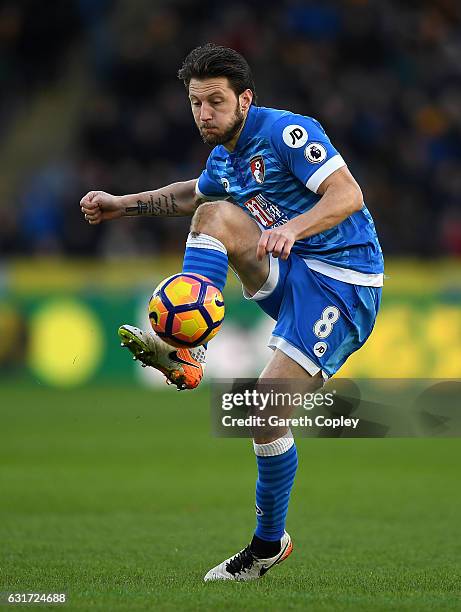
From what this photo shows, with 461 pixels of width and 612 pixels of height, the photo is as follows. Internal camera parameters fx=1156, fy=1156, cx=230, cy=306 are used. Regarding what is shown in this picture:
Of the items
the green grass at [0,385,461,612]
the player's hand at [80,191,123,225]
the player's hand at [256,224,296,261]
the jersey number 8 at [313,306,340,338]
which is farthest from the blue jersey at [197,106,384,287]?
the green grass at [0,385,461,612]

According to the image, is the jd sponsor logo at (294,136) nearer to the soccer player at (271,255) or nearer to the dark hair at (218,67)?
the soccer player at (271,255)

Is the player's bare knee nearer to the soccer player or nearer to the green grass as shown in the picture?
the soccer player

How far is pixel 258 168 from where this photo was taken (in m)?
A: 5.02

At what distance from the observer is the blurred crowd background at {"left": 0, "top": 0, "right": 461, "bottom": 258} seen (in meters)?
15.4

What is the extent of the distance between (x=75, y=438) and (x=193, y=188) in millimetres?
5587

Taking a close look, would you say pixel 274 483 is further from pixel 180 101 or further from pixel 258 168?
pixel 180 101

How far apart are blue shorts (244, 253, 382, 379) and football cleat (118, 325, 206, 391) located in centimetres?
39

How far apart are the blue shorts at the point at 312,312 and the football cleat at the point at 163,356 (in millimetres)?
394

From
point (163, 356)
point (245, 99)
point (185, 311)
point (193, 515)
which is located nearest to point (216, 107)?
point (245, 99)

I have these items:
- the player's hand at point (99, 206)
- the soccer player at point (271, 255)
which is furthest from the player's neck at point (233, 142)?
the player's hand at point (99, 206)

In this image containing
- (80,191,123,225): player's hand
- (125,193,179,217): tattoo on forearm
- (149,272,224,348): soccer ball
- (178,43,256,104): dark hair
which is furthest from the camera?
(125,193,179,217): tattoo on forearm

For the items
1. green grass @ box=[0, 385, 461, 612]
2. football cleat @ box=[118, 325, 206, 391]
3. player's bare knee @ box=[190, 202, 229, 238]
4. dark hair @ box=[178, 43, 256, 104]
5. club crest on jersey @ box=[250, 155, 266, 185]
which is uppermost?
dark hair @ box=[178, 43, 256, 104]

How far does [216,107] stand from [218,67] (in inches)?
6.6

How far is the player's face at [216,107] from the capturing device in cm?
487
